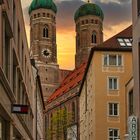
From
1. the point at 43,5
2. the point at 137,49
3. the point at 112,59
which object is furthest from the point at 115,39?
the point at 43,5

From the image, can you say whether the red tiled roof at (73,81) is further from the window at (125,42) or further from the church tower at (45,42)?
the window at (125,42)

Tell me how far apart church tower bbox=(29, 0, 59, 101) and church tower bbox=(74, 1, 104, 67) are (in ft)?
30.3

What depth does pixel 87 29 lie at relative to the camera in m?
184

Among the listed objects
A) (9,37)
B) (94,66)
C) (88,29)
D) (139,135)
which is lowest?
(139,135)

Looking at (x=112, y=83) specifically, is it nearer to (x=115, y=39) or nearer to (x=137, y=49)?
(x=115, y=39)

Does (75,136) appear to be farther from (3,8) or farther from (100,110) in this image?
(3,8)

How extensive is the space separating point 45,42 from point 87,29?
1533 centimetres

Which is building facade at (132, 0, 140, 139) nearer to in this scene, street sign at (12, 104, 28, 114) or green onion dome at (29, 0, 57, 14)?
street sign at (12, 104, 28, 114)

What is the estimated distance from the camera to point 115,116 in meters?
64.4

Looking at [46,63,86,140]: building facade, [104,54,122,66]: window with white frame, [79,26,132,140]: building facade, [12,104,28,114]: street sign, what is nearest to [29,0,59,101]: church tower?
[46,63,86,140]: building facade

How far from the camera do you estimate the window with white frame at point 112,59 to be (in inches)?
2598

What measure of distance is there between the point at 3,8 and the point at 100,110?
4704cm

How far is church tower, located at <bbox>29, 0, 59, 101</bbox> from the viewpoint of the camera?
6801 inches

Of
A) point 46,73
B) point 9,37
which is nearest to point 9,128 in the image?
point 9,37
